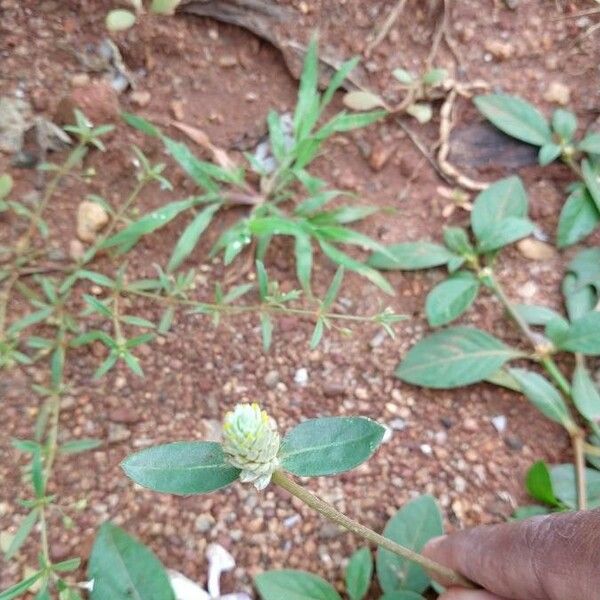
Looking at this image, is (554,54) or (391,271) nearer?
(391,271)

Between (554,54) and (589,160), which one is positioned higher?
(554,54)

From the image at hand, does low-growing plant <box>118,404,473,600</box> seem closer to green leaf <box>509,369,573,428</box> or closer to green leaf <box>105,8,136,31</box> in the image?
green leaf <box>509,369,573,428</box>

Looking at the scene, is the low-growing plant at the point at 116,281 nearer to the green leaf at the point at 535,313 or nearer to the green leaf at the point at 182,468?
the green leaf at the point at 535,313

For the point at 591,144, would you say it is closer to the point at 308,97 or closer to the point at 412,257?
the point at 412,257

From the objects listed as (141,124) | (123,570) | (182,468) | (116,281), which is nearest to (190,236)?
(116,281)

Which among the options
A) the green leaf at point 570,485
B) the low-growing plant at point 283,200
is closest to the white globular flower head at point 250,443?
the low-growing plant at point 283,200

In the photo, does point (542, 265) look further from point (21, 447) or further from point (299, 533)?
point (21, 447)

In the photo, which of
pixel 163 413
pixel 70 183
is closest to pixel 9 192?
pixel 70 183
